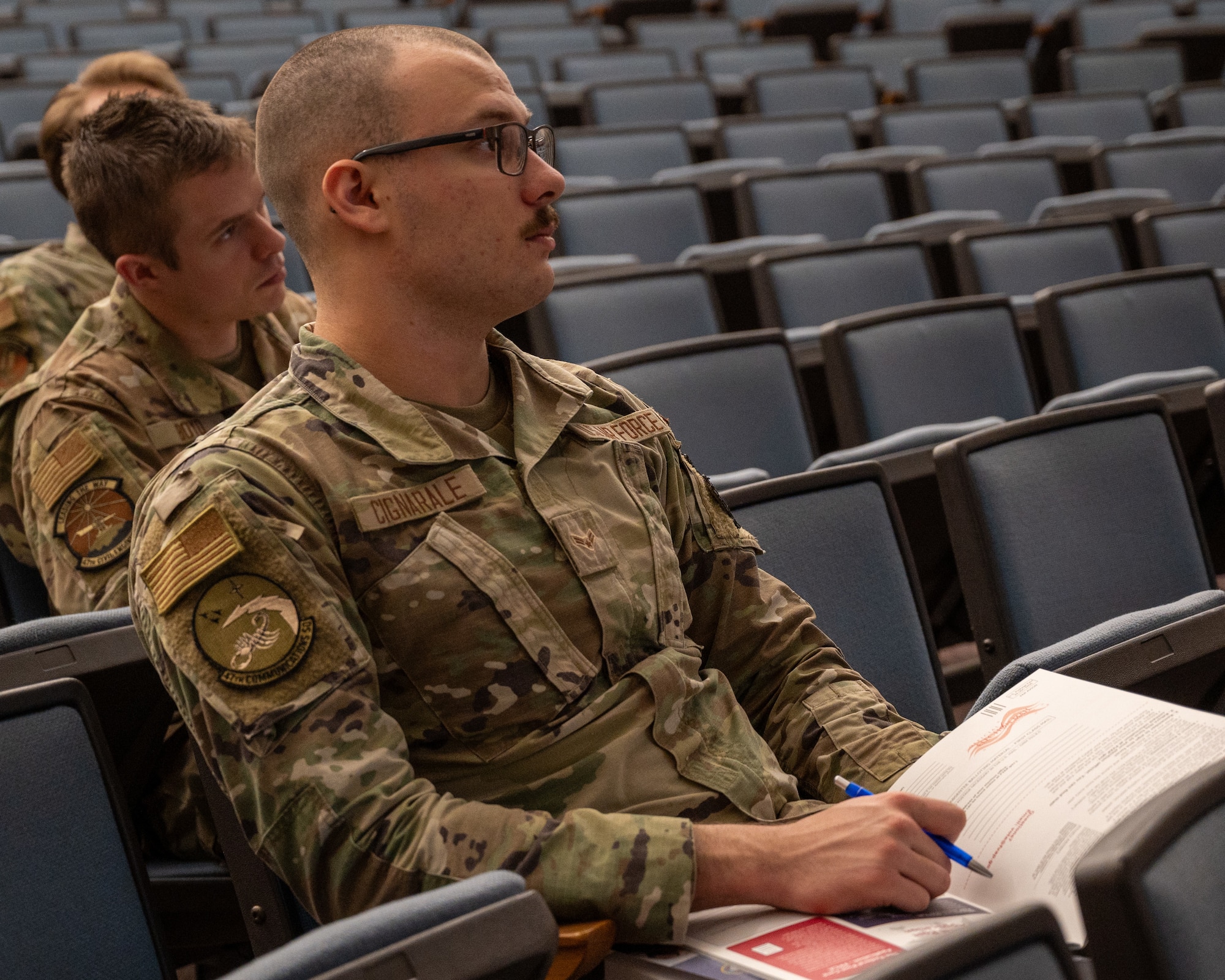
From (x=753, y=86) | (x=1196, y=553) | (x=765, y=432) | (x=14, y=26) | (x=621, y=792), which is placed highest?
(x=14, y=26)

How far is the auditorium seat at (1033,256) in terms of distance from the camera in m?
3.17

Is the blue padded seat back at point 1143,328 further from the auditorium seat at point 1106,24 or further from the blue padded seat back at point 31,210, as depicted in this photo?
the auditorium seat at point 1106,24

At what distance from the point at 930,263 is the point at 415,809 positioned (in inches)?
97.2

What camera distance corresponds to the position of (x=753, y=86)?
5207 millimetres

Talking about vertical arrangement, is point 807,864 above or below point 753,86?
below

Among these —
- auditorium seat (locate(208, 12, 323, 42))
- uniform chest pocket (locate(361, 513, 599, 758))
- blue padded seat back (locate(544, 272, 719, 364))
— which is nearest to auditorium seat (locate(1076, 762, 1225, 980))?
uniform chest pocket (locate(361, 513, 599, 758))

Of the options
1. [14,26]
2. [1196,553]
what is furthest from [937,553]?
[14,26]

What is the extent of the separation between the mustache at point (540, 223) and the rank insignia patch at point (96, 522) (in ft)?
2.22

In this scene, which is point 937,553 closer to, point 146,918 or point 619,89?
point 146,918

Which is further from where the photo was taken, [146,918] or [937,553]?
[937,553]

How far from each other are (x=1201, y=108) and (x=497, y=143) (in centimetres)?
477

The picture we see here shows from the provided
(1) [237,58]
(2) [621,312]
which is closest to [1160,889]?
(2) [621,312]

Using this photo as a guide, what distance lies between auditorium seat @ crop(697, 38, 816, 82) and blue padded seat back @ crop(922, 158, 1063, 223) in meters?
Answer: 1.84

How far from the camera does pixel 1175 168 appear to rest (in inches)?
169
